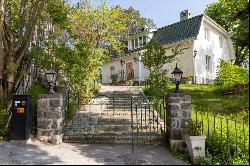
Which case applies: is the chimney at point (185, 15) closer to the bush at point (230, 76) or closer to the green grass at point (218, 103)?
the bush at point (230, 76)

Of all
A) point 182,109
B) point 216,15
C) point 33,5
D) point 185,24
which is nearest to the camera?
point 182,109

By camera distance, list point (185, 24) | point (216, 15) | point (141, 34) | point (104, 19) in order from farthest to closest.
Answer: point (216, 15) < point (141, 34) < point (185, 24) < point (104, 19)

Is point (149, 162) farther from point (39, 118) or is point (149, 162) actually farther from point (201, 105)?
point (201, 105)

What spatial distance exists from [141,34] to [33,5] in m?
20.7

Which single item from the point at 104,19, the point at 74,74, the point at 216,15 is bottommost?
the point at 74,74

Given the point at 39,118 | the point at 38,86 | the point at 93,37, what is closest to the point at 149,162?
the point at 39,118

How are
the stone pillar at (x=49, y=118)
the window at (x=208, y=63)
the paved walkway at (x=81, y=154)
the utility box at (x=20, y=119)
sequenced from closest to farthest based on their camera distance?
the paved walkway at (x=81, y=154) < the utility box at (x=20, y=119) < the stone pillar at (x=49, y=118) < the window at (x=208, y=63)

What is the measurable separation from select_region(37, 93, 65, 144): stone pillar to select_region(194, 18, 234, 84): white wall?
17795 mm

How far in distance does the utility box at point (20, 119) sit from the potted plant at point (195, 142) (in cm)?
468

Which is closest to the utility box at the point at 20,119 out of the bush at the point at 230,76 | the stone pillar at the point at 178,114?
the stone pillar at the point at 178,114

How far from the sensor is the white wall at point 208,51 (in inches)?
1064

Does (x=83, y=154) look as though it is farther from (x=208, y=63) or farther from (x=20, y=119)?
(x=208, y=63)

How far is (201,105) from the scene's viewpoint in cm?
1574

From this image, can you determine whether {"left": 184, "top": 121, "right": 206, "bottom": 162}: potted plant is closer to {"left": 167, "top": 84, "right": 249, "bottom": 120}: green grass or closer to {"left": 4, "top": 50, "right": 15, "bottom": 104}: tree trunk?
{"left": 167, "top": 84, "right": 249, "bottom": 120}: green grass
